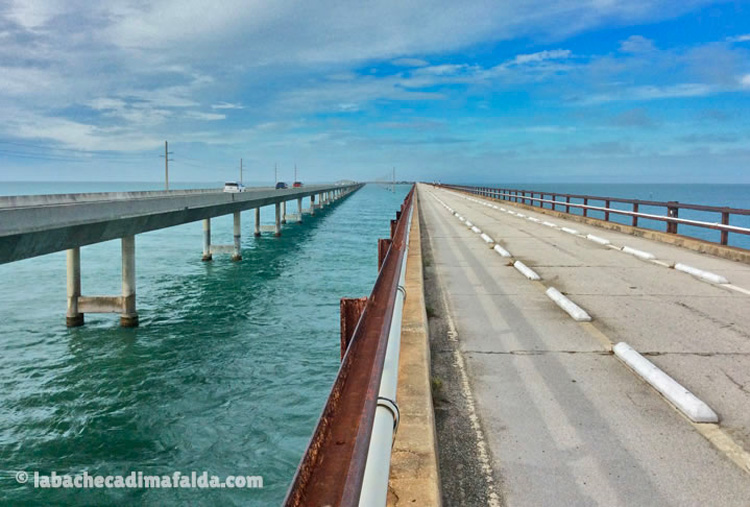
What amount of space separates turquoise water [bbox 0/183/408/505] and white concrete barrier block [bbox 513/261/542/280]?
4.83m

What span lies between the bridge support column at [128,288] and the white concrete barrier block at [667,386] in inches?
592

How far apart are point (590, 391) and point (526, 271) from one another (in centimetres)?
695

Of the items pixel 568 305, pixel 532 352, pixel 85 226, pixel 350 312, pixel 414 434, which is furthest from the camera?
pixel 85 226

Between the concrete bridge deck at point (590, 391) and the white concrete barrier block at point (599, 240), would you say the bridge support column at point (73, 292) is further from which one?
the white concrete barrier block at point (599, 240)

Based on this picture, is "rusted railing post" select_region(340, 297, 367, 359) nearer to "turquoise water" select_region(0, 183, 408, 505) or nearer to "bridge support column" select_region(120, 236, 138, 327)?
"turquoise water" select_region(0, 183, 408, 505)

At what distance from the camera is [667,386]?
16.5ft

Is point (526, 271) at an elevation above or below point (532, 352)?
above

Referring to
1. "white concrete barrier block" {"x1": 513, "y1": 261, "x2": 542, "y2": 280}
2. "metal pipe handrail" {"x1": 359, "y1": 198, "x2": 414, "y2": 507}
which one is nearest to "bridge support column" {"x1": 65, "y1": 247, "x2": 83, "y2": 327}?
"white concrete barrier block" {"x1": 513, "y1": 261, "x2": 542, "y2": 280}

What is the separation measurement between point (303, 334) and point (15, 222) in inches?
304

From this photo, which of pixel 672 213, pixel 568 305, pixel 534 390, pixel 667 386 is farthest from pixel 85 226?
pixel 672 213

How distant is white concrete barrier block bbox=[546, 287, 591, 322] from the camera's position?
775cm

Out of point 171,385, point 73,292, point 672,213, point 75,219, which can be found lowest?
point 171,385

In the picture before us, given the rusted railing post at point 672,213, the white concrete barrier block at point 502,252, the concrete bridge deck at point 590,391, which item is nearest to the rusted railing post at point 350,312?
the concrete bridge deck at point 590,391

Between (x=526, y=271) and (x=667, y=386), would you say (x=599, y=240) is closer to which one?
(x=526, y=271)
